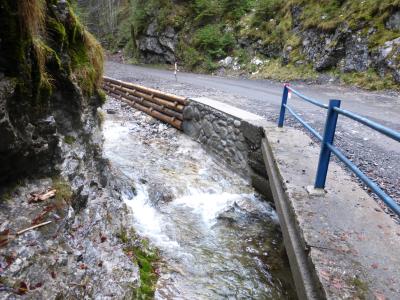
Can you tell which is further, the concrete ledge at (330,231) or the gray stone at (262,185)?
the gray stone at (262,185)

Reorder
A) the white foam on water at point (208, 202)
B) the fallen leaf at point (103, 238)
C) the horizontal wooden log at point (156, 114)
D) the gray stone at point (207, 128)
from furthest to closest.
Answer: the horizontal wooden log at point (156, 114) < the gray stone at point (207, 128) < the white foam on water at point (208, 202) < the fallen leaf at point (103, 238)

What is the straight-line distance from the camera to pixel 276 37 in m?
17.4

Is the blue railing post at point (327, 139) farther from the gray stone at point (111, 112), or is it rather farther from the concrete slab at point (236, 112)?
the gray stone at point (111, 112)

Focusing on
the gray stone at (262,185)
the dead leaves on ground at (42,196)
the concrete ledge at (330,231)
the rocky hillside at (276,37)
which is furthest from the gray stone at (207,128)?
the rocky hillside at (276,37)

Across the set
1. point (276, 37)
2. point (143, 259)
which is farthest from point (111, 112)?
point (276, 37)

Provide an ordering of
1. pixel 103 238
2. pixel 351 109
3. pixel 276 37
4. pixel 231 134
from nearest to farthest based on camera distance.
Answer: pixel 103 238 → pixel 231 134 → pixel 351 109 → pixel 276 37

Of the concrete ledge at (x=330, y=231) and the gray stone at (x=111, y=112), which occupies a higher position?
the concrete ledge at (x=330, y=231)

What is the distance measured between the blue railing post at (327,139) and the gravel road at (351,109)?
3.03 feet

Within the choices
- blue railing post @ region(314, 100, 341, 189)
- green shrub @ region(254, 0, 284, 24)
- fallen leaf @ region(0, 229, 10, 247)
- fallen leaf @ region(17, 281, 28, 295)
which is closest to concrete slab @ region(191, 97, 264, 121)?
blue railing post @ region(314, 100, 341, 189)

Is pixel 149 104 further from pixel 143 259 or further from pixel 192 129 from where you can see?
pixel 143 259

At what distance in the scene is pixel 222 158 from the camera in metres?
7.48

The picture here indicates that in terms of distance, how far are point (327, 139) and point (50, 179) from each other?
2833 millimetres

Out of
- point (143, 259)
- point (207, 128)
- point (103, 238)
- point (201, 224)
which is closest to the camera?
point (103, 238)

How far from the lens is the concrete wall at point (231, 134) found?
244 inches
